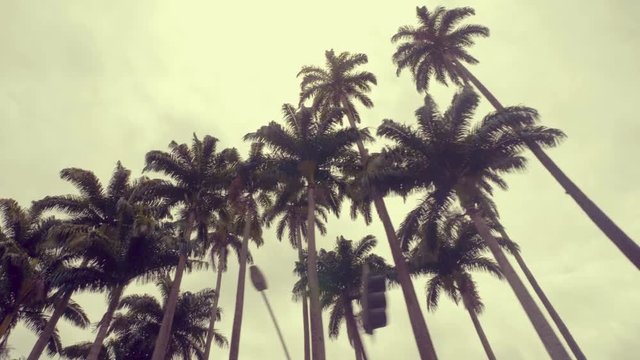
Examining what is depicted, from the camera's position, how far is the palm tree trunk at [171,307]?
65.4ft

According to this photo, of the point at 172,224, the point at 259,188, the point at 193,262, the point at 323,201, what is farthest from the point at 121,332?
the point at 323,201

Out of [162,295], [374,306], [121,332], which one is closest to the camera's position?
[374,306]

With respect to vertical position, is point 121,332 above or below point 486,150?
below

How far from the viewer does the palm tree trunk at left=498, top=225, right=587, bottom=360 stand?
27228 mm

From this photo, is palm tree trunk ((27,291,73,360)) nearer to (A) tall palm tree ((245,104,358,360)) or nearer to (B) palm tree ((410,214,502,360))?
(A) tall palm tree ((245,104,358,360))

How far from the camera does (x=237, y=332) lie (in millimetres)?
22188

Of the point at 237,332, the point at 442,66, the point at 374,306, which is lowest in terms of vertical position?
the point at 374,306

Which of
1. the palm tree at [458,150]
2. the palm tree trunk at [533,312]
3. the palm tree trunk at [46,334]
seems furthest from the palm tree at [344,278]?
→ the palm tree trunk at [46,334]

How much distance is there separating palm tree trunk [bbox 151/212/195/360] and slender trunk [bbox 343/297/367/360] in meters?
15.0

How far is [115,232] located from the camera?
23375 mm

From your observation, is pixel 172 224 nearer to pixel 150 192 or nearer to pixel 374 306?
pixel 150 192

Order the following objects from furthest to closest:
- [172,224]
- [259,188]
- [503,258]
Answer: [259,188] → [172,224] → [503,258]

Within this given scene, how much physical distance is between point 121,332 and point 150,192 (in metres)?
13.9

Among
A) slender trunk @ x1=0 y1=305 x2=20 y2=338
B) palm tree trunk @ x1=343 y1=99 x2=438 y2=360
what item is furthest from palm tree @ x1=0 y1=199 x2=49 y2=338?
palm tree trunk @ x1=343 y1=99 x2=438 y2=360
